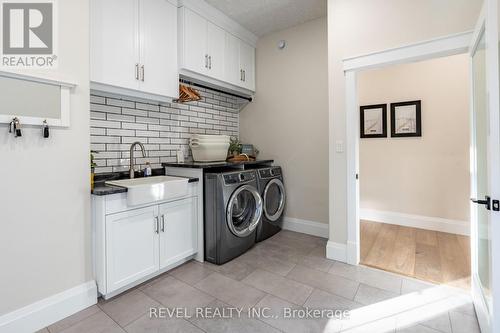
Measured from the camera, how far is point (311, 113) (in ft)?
10.9

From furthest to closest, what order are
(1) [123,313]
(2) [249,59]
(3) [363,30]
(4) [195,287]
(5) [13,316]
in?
A: (2) [249,59]
(3) [363,30]
(4) [195,287]
(1) [123,313]
(5) [13,316]

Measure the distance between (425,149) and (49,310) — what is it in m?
4.35

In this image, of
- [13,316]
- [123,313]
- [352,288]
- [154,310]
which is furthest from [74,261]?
[352,288]

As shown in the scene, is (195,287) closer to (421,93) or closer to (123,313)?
(123,313)

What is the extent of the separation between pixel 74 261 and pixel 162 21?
2.25 m

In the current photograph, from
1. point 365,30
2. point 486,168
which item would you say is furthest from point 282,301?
point 365,30

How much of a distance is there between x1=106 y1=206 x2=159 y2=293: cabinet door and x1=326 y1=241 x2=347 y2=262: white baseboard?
168 cm

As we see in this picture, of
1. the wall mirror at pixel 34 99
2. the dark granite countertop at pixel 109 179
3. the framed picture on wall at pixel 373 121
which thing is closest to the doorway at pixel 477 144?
the dark granite countertop at pixel 109 179

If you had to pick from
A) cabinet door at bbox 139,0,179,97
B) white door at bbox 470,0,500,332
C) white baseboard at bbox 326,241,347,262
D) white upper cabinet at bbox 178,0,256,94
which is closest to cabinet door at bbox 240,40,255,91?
white upper cabinet at bbox 178,0,256,94

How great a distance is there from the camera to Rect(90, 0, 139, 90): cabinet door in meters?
2.00

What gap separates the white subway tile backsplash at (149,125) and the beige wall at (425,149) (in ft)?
7.80

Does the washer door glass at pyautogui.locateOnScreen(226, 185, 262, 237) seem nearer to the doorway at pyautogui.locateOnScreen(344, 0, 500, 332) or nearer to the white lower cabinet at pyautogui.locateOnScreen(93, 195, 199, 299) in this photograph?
the white lower cabinet at pyautogui.locateOnScreen(93, 195, 199, 299)

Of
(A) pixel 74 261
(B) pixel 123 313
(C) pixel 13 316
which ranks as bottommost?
(B) pixel 123 313

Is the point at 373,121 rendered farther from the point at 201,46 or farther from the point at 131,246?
the point at 131,246
